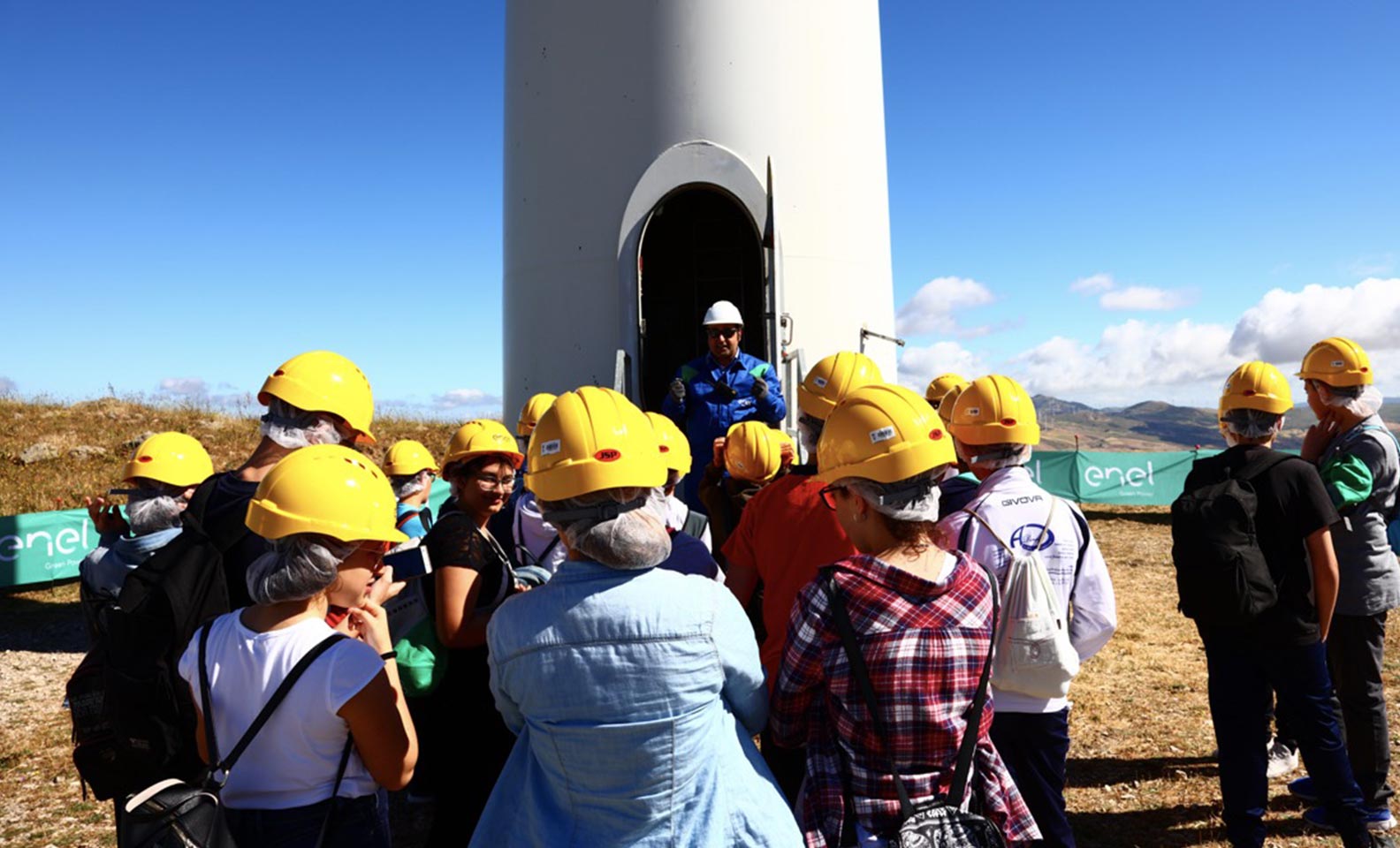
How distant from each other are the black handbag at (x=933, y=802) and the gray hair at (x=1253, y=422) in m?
2.00

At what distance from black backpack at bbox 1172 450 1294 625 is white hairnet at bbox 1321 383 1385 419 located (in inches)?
35.2

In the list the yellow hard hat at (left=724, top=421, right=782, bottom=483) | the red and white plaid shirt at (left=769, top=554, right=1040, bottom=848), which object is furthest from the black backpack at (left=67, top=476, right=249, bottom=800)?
the yellow hard hat at (left=724, top=421, right=782, bottom=483)

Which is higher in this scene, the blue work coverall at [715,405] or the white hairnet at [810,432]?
the blue work coverall at [715,405]

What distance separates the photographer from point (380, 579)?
2.28 metres

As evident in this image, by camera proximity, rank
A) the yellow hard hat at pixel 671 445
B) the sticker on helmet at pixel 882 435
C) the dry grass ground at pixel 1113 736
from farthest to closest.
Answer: the dry grass ground at pixel 1113 736 < the yellow hard hat at pixel 671 445 < the sticker on helmet at pixel 882 435

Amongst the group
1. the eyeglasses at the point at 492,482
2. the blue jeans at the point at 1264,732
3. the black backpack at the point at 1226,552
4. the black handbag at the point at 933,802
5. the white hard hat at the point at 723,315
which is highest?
the white hard hat at the point at 723,315

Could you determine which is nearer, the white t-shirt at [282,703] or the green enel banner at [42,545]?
the white t-shirt at [282,703]

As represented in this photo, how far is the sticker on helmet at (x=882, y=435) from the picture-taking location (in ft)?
6.45

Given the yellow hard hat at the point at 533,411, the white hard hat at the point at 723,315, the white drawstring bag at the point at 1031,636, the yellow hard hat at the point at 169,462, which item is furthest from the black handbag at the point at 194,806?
the white hard hat at the point at 723,315

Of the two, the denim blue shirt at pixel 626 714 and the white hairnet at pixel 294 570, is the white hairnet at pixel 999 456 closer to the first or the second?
the denim blue shirt at pixel 626 714

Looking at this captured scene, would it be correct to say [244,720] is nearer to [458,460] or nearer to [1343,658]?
[458,460]

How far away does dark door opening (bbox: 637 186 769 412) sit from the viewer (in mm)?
7609

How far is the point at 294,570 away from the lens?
1881 millimetres

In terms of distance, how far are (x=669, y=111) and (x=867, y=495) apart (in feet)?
14.2
